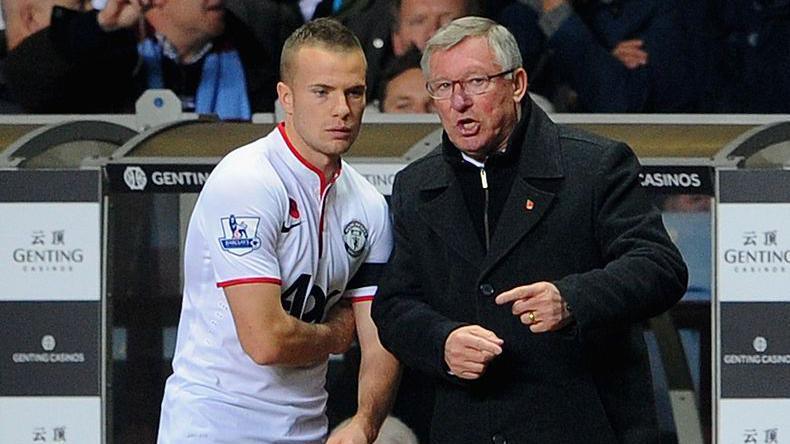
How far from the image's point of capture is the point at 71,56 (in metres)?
5.89

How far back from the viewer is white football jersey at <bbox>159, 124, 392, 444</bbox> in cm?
357

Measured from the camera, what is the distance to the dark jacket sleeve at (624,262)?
10.5ft

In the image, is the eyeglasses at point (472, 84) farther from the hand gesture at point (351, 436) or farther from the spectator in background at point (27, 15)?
the spectator in background at point (27, 15)

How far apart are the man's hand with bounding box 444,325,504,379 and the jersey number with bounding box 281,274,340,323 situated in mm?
454

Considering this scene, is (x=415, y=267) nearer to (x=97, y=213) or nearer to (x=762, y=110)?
(x=97, y=213)

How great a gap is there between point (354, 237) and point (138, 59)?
2438mm

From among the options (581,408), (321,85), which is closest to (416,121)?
(321,85)

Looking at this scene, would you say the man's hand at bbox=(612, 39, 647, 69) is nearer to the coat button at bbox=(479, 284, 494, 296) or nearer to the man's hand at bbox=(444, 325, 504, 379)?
the coat button at bbox=(479, 284, 494, 296)

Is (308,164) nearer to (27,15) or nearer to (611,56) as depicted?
(611,56)

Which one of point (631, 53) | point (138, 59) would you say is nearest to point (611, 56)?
point (631, 53)

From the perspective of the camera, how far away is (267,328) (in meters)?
3.51

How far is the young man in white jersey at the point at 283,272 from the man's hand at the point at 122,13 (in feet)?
7.78

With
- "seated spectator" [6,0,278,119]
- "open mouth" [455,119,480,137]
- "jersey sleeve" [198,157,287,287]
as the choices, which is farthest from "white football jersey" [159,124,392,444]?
"seated spectator" [6,0,278,119]

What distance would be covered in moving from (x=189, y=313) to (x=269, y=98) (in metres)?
2.25
